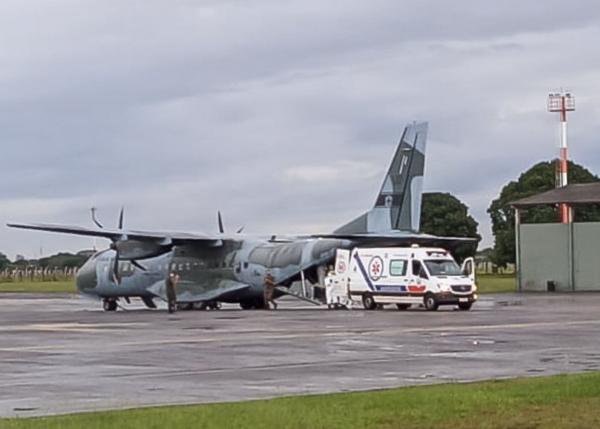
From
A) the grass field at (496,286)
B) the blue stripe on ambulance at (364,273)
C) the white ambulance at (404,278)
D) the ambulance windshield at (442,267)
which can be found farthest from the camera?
the grass field at (496,286)

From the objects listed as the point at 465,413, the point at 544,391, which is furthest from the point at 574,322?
the point at 465,413

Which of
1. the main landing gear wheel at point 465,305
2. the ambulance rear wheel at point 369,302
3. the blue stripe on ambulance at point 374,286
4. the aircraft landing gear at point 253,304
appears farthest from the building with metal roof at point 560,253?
the main landing gear wheel at point 465,305

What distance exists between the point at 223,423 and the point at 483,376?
6.37 meters

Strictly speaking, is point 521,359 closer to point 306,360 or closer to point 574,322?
point 306,360

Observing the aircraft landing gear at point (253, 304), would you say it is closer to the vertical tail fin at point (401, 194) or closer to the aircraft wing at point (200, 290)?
the aircraft wing at point (200, 290)

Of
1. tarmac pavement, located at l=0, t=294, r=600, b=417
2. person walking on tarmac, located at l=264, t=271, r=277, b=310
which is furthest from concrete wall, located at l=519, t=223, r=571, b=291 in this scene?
tarmac pavement, located at l=0, t=294, r=600, b=417

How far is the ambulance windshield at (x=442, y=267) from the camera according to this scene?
143 feet

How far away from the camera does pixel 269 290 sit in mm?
47844

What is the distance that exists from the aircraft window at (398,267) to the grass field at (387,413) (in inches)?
1159

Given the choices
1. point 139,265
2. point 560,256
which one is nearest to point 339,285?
point 139,265

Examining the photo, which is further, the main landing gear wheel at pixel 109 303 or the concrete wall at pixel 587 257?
the concrete wall at pixel 587 257

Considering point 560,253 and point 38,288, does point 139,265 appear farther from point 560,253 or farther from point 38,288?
point 38,288

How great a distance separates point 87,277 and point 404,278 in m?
15.6

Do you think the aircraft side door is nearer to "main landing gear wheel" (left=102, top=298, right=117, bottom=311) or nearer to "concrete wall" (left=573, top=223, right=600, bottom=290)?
"main landing gear wheel" (left=102, top=298, right=117, bottom=311)
